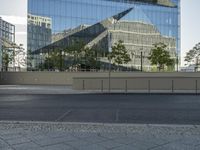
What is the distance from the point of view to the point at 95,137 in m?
7.07

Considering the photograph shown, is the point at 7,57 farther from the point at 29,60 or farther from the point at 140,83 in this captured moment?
the point at 140,83

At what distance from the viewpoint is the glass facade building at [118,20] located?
6525cm

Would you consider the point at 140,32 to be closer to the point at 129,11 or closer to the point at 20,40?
the point at 129,11

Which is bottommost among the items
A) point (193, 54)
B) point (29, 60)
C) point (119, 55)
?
point (29, 60)

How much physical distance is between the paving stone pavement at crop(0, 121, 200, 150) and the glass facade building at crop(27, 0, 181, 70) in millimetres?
58467

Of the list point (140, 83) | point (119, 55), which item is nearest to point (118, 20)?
point (119, 55)

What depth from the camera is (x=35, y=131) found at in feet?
25.5

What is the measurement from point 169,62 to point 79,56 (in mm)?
16232

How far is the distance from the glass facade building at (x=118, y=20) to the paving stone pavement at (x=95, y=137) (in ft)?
192

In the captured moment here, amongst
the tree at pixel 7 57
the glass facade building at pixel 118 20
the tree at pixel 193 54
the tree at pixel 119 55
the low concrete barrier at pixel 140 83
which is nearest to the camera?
the low concrete barrier at pixel 140 83

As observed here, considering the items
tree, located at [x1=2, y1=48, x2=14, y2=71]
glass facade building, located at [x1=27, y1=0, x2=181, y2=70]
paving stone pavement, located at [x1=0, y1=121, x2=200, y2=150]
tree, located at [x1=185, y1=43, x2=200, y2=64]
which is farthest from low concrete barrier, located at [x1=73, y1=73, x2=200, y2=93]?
glass facade building, located at [x1=27, y1=0, x2=181, y2=70]

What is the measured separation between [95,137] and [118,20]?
212ft

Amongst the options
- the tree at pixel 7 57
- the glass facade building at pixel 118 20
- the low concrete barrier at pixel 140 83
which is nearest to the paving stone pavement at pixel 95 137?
the low concrete barrier at pixel 140 83

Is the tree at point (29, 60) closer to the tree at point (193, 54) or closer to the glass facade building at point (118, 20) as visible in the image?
the glass facade building at point (118, 20)
